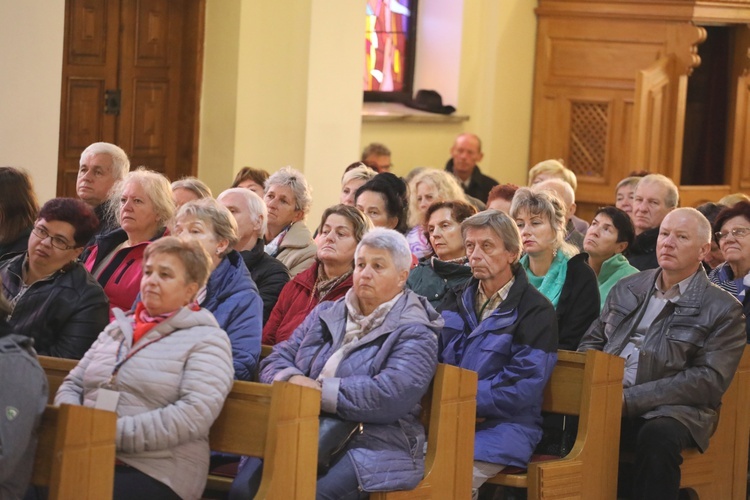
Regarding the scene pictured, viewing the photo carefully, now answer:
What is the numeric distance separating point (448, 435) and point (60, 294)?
1351mm

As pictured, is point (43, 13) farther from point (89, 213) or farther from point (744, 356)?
point (744, 356)

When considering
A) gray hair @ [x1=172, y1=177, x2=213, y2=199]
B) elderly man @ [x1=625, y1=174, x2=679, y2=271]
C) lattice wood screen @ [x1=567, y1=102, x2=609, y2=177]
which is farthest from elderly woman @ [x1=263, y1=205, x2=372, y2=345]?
lattice wood screen @ [x1=567, y1=102, x2=609, y2=177]

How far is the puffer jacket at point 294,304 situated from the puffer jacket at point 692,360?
1158 millimetres

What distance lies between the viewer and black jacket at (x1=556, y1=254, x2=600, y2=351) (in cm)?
507

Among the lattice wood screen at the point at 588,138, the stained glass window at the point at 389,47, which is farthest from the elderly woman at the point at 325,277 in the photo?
A: the stained glass window at the point at 389,47

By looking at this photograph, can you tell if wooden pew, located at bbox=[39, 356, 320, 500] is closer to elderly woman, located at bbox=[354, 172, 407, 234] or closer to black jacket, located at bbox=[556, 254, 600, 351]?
black jacket, located at bbox=[556, 254, 600, 351]

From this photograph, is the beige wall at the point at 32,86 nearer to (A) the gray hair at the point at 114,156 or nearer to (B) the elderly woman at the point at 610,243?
(A) the gray hair at the point at 114,156

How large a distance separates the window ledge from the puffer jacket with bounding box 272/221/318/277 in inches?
180

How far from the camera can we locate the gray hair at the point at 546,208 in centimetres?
525

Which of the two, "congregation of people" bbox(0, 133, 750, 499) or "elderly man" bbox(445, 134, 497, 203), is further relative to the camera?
"elderly man" bbox(445, 134, 497, 203)

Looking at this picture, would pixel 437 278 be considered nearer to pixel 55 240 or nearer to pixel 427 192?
pixel 55 240

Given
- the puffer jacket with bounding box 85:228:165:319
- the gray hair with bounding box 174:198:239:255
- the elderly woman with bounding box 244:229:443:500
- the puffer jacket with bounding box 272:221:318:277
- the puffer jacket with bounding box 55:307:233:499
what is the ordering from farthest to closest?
the puffer jacket with bounding box 272:221:318:277 < the puffer jacket with bounding box 85:228:165:319 < the gray hair with bounding box 174:198:239:255 < the elderly woman with bounding box 244:229:443:500 < the puffer jacket with bounding box 55:307:233:499

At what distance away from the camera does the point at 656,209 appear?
6.93 meters

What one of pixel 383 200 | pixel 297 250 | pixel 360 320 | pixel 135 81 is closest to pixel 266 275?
pixel 297 250
